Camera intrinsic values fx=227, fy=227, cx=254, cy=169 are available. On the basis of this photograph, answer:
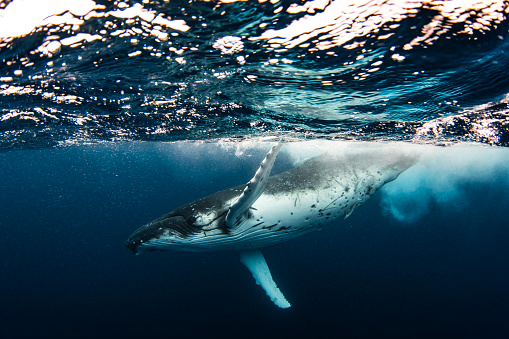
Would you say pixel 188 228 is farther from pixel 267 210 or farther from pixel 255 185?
pixel 255 185

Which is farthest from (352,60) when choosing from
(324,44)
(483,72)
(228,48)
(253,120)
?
(253,120)

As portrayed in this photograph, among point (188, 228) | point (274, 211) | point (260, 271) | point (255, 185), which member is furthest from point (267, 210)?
point (260, 271)

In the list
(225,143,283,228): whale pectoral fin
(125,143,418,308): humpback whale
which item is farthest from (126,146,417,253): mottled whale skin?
(225,143,283,228): whale pectoral fin

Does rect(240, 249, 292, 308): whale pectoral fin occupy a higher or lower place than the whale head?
lower

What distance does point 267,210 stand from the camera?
16.5 ft

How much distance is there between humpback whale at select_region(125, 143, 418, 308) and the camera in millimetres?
4691

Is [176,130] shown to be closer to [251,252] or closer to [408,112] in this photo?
[251,252]

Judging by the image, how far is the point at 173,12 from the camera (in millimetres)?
3602

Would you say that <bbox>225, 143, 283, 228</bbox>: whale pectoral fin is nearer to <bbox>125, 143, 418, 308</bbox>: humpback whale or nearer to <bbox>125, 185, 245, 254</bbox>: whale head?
<bbox>125, 143, 418, 308</bbox>: humpback whale

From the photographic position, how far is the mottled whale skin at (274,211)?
4805 mm

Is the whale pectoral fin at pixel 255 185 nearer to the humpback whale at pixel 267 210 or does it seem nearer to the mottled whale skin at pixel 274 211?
the humpback whale at pixel 267 210

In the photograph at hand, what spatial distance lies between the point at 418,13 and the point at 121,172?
457ft

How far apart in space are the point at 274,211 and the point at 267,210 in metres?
0.17

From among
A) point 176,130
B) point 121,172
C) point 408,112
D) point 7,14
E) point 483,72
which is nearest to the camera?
point 7,14
